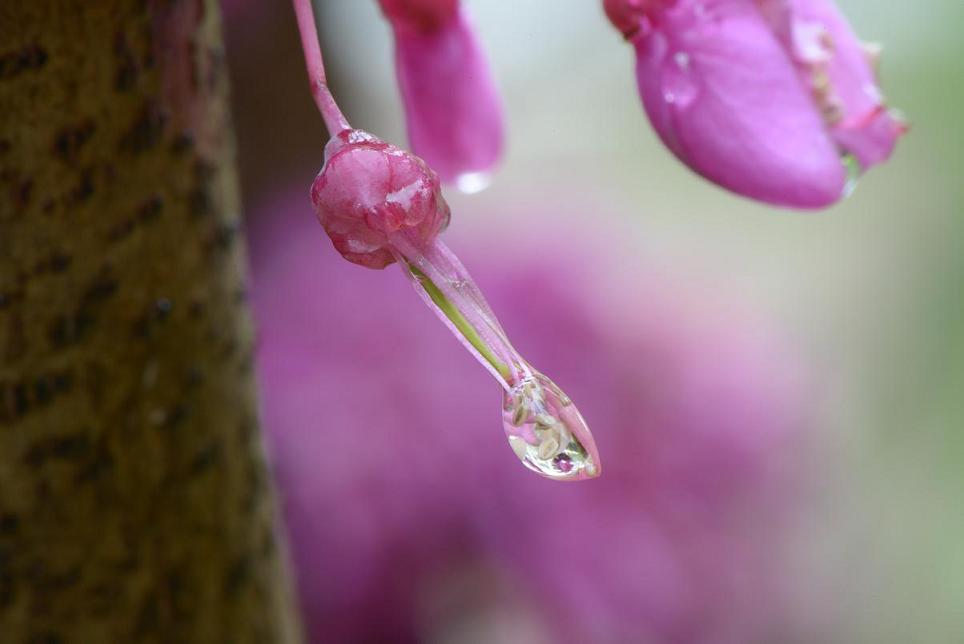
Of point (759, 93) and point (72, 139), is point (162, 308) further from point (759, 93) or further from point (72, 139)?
point (759, 93)

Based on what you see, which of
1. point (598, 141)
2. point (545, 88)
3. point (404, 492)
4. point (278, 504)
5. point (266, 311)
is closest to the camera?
point (278, 504)

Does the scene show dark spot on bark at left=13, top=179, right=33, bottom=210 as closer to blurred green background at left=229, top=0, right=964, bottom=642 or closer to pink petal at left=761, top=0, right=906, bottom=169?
pink petal at left=761, top=0, right=906, bottom=169

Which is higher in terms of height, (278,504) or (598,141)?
(598,141)

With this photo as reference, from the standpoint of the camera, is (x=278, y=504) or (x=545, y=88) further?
(x=545, y=88)

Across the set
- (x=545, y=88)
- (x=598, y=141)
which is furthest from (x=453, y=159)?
→ (x=598, y=141)

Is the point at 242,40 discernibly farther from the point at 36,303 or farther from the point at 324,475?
the point at 36,303

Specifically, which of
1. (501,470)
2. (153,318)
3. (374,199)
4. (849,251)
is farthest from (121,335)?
(849,251)

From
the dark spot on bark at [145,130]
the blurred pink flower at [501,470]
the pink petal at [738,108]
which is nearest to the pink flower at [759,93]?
the pink petal at [738,108]
